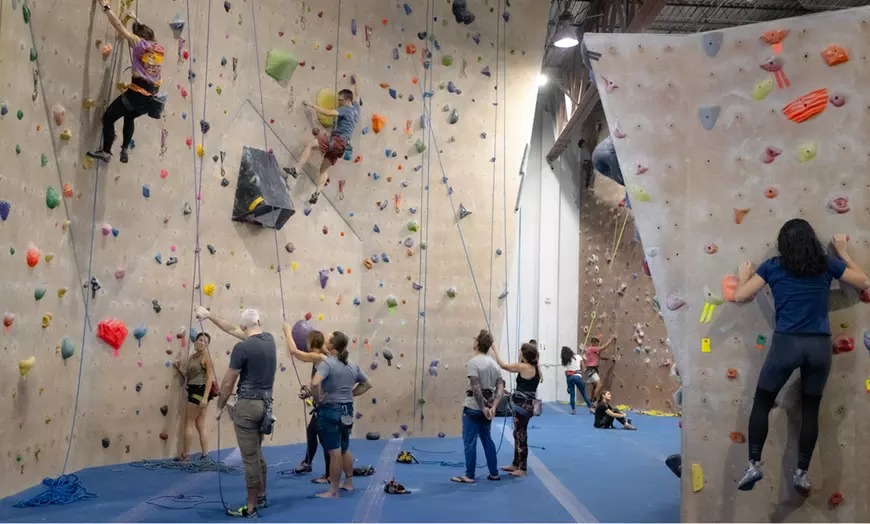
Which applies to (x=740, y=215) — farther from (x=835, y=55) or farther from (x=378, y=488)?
(x=378, y=488)

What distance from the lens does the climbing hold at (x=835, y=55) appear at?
4164mm

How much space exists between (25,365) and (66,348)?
71 cm

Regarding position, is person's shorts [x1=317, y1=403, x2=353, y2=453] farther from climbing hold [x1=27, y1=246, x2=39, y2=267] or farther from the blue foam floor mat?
climbing hold [x1=27, y1=246, x2=39, y2=267]

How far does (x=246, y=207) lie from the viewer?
24.1 feet

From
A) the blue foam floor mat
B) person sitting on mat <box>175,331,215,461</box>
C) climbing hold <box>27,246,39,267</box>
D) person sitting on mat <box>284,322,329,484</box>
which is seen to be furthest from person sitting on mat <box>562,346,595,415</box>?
climbing hold <box>27,246,39,267</box>

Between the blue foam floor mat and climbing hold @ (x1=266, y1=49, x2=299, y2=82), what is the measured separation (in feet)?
12.4

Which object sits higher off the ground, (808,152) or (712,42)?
(712,42)

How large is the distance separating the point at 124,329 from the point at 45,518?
2.23 meters

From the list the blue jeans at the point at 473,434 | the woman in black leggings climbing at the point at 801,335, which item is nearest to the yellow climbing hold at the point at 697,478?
the woman in black leggings climbing at the point at 801,335

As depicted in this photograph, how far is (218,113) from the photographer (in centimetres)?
729

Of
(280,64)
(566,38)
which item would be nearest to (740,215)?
(280,64)

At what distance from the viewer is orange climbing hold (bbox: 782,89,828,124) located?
419 centimetres

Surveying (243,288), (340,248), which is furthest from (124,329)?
(340,248)

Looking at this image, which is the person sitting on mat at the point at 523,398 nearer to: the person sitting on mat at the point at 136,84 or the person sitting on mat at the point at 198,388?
the person sitting on mat at the point at 198,388
